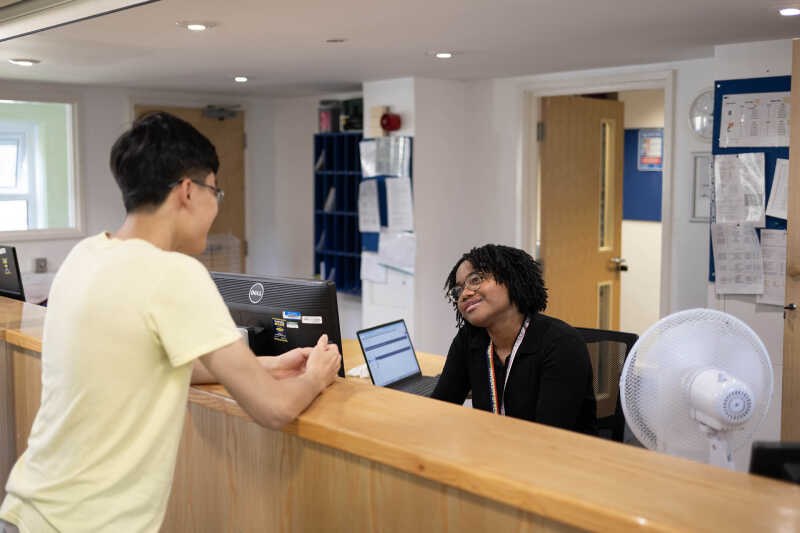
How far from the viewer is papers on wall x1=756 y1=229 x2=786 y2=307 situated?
387cm

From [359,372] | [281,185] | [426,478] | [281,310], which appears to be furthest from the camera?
[281,185]

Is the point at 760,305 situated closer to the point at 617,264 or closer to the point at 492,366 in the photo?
the point at 617,264

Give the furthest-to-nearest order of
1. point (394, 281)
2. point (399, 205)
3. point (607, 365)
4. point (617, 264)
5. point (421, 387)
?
point (617, 264), point (394, 281), point (399, 205), point (421, 387), point (607, 365)

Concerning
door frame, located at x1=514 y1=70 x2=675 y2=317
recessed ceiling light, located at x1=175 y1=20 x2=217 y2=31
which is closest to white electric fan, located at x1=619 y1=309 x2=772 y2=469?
recessed ceiling light, located at x1=175 y1=20 x2=217 y2=31

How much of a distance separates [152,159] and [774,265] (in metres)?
3.45

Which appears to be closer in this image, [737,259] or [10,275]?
[10,275]

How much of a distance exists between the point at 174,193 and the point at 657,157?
18.3 ft

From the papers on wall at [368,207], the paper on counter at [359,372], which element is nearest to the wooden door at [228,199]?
the papers on wall at [368,207]

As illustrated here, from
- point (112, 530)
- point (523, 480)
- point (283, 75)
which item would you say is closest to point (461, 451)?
point (523, 480)

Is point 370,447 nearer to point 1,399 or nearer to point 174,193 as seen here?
point 174,193

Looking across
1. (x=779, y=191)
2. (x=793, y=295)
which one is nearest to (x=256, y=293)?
(x=793, y=295)

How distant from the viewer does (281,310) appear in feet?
6.76

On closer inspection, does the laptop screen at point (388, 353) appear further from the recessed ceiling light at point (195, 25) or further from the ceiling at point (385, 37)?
the recessed ceiling light at point (195, 25)

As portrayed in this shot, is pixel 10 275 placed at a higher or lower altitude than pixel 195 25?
lower
